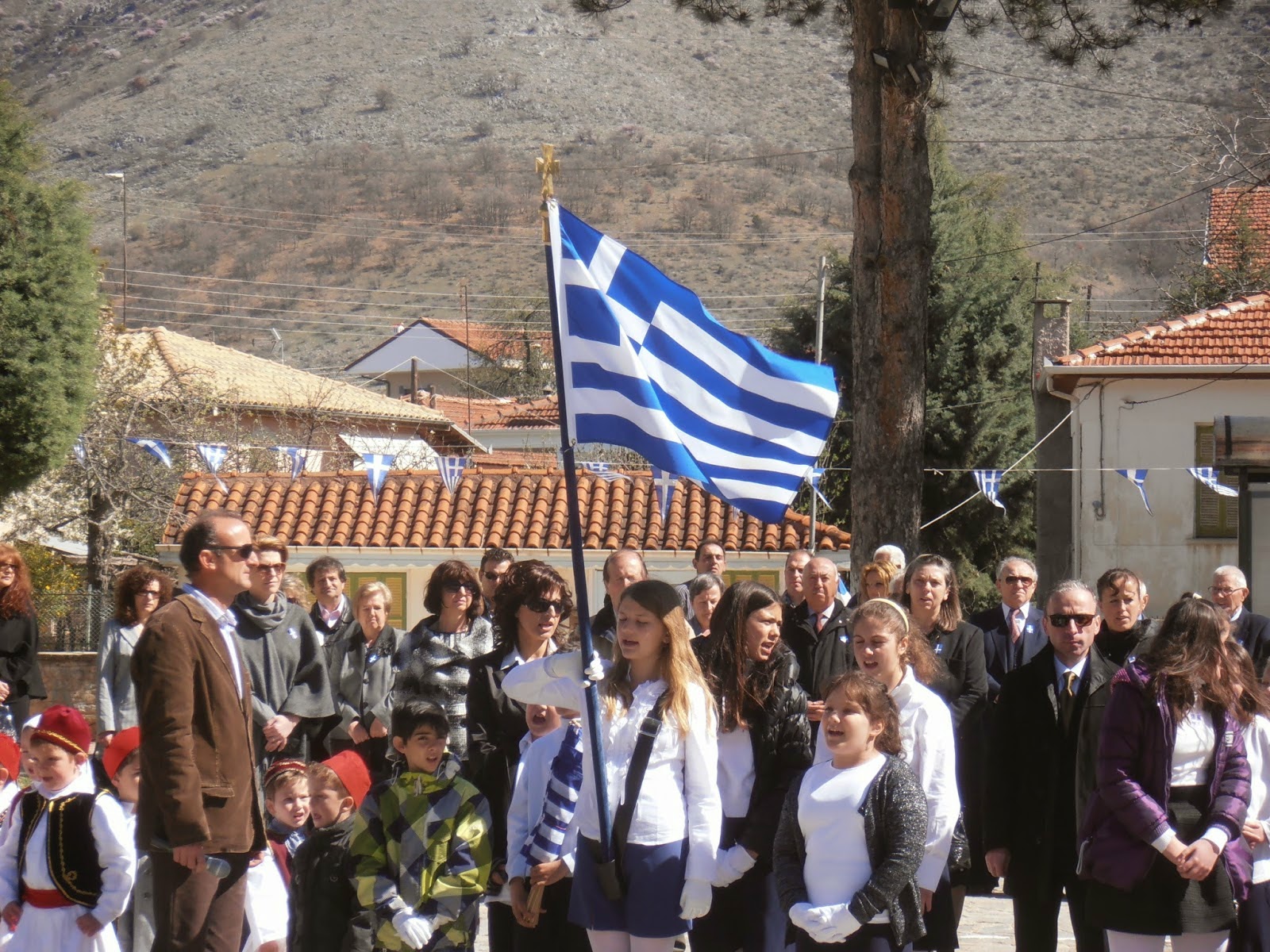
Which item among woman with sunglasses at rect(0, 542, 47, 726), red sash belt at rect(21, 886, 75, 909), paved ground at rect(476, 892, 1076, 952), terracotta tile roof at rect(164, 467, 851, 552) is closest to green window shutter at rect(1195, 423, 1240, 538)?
terracotta tile roof at rect(164, 467, 851, 552)

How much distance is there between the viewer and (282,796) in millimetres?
6957

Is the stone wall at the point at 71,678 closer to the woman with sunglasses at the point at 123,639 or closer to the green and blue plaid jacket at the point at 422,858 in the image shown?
the woman with sunglasses at the point at 123,639

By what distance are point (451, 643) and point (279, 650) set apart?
953 mm

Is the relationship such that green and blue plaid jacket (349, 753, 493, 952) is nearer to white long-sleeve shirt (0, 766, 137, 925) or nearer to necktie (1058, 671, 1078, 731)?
white long-sleeve shirt (0, 766, 137, 925)

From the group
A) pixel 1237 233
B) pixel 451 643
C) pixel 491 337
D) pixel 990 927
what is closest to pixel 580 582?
pixel 451 643

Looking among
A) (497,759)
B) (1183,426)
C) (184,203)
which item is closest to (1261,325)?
(1183,426)

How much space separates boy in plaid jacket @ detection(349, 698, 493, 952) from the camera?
19.7 ft

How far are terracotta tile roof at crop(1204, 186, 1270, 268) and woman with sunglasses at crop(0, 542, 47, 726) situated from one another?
2360 centimetres

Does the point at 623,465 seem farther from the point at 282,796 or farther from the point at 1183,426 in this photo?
the point at 282,796

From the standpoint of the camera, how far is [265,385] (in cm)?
4134

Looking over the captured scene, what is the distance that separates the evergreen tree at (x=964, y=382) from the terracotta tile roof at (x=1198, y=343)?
6.34 meters

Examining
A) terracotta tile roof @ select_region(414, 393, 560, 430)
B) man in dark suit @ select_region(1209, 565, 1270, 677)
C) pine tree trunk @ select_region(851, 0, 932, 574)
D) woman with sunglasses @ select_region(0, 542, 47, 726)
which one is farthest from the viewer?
terracotta tile roof @ select_region(414, 393, 560, 430)

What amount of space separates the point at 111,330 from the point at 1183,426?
19137mm

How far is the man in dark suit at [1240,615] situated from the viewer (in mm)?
9141
